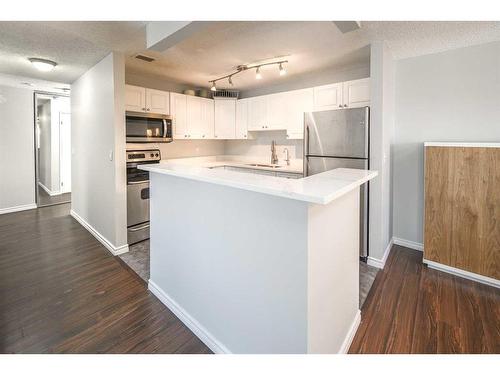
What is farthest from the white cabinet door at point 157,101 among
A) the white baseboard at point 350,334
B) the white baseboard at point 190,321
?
the white baseboard at point 350,334

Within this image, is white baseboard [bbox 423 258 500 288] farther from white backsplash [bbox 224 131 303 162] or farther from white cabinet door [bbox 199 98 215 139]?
white cabinet door [bbox 199 98 215 139]

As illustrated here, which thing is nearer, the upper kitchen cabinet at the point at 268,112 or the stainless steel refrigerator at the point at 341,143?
the stainless steel refrigerator at the point at 341,143

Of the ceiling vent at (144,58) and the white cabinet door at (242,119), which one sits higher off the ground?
the ceiling vent at (144,58)

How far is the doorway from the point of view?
6.07 metres

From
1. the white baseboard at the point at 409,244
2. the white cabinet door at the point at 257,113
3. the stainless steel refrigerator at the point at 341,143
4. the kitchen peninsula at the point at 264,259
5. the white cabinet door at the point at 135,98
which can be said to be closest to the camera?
the kitchen peninsula at the point at 264,259

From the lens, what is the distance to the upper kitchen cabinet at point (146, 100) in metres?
3.46

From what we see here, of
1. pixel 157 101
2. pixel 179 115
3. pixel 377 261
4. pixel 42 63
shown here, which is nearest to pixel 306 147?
pixel 377 261

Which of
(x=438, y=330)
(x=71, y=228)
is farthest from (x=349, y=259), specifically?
(x=71, y=228)

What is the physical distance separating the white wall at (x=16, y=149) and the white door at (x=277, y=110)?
4501mm

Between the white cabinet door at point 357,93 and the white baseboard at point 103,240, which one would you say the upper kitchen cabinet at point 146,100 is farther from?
the white cabinet door at point 357,93

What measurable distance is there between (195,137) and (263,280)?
11.4 ft

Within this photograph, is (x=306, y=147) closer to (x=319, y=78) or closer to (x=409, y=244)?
(x=319, y=78)

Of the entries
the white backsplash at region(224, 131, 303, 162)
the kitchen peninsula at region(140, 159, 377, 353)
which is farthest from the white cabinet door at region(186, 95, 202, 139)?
the kitchen peninsula at region(140, 159, 377, 353)

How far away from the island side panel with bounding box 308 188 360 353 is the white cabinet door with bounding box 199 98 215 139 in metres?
3.32
